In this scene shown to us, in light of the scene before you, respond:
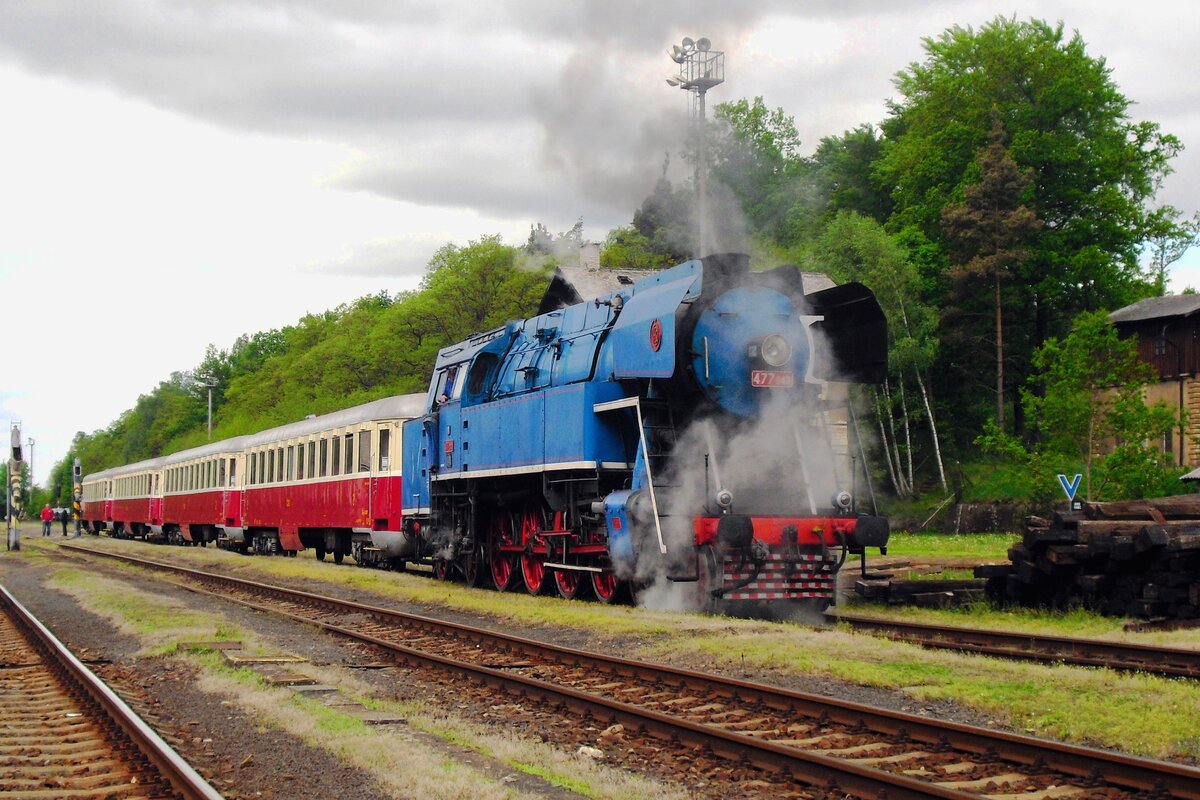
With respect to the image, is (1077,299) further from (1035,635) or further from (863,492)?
(1035,635)

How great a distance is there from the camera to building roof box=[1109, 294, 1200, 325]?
134 ft

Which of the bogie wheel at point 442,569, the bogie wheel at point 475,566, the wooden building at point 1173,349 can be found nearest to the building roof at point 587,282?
the bogie wheel at point 442,569

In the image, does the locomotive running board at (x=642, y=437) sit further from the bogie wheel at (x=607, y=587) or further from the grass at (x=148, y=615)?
the grass at (x=148, y=615)

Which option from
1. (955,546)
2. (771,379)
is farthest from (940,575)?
(955,546)

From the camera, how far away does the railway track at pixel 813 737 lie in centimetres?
589

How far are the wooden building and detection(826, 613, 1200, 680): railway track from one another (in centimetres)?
3203

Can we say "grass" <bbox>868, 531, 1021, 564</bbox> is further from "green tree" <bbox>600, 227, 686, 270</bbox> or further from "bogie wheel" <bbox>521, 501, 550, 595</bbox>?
"green tree" <bbox>600, 227, 686, 270</bbox>

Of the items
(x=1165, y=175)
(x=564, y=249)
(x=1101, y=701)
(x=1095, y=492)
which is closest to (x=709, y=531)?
(x=1101, y=701)

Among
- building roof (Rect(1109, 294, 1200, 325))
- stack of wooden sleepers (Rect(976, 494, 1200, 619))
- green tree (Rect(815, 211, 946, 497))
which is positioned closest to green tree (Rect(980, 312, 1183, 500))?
building roof (Rect(1109, 294, 1200, 325))

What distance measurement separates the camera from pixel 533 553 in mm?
17266

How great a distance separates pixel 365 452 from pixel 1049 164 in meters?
34.1

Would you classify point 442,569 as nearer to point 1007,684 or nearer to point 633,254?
point 1007,684

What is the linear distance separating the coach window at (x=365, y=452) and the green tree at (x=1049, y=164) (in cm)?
2918

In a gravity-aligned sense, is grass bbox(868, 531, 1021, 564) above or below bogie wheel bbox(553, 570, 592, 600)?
below
